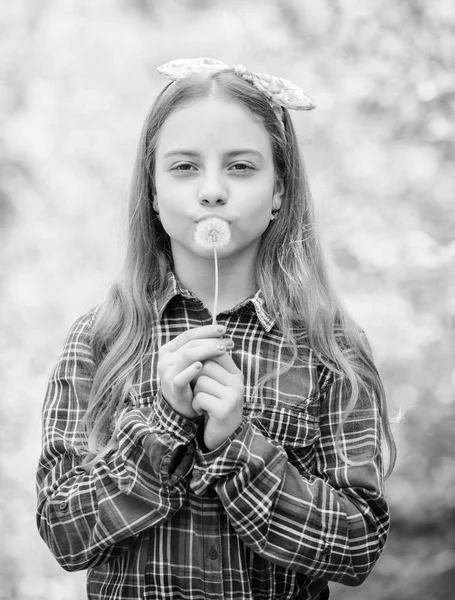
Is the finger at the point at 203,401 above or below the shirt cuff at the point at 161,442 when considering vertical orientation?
above

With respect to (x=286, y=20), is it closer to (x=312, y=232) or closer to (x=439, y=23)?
(x=439, y=23)

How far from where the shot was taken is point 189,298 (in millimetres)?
1147

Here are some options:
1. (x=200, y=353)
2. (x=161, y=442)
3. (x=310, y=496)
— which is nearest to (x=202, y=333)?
(x=200, y=353)

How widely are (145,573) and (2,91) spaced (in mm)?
1142

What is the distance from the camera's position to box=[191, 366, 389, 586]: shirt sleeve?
0.96 m

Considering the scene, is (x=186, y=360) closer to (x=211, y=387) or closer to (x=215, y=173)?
(x=211, y=387)

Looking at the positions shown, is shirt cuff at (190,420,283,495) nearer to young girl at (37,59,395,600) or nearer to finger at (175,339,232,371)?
young girl at (37,59,395,600)

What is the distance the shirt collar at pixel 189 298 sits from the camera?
113 centimetres

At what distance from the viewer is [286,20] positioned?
1737 mm

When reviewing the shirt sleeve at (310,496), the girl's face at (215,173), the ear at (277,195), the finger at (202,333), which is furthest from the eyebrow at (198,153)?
the shirt sleeve at (310,496)

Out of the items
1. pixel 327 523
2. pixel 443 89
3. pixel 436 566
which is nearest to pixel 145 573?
pixel 327 523

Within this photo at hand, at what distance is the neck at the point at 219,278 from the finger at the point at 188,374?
0.23 meters

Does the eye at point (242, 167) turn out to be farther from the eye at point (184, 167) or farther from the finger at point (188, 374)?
the finger at point (188, 374)

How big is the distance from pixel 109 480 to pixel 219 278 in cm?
33
